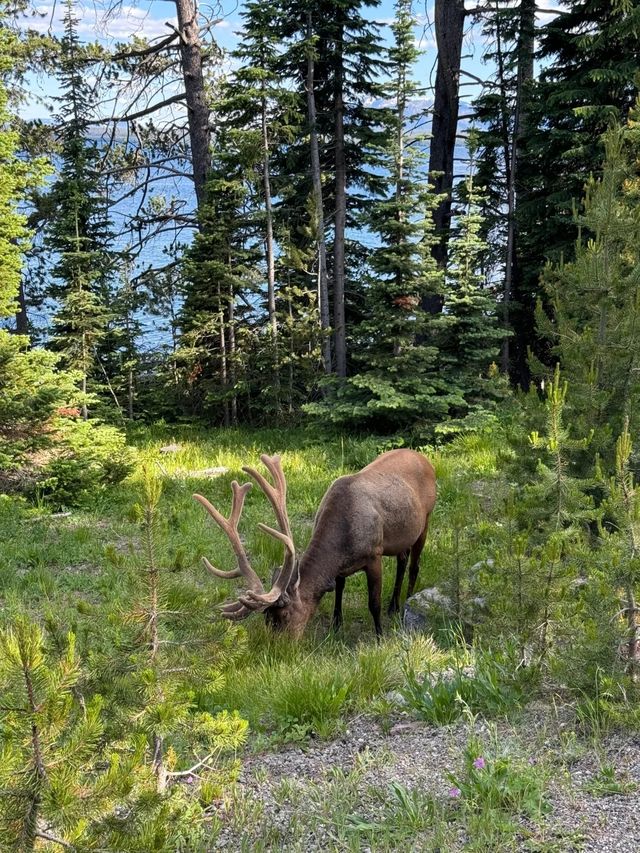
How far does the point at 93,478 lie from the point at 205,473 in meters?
1.77

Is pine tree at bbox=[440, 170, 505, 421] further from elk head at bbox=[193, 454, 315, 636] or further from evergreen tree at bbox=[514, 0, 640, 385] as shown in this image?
elk head at bbox=[193, 454, 315, 636]

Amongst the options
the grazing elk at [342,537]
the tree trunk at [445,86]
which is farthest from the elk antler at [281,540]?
the tree trunk at [445,86]

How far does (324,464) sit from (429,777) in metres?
7.54

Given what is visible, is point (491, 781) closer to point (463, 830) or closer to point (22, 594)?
point (463, 830)

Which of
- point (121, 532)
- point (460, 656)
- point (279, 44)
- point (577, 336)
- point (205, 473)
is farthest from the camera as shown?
point (279, 44)

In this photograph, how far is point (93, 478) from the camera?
928 cm

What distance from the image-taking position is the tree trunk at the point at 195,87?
1631cm

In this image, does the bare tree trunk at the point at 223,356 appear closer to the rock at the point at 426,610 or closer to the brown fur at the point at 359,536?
the brown fur at the point at 359,536

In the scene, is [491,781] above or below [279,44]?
below

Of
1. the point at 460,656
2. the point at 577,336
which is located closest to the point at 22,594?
the point at 460,656

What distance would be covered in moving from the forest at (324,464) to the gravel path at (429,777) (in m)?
0.02

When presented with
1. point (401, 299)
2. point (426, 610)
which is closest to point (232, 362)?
point (401, 299)

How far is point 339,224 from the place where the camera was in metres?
14.3

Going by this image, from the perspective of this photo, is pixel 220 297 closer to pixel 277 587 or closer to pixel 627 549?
pixel 277 587
